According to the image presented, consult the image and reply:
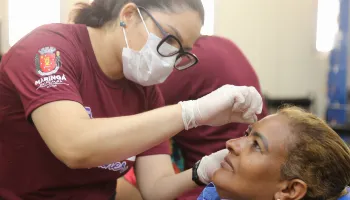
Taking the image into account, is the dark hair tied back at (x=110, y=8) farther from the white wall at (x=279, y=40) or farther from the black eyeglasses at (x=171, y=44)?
the white wall at (x=279, y=40)

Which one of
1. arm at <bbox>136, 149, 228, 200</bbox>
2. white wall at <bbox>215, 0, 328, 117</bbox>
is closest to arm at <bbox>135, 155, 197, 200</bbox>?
arm at <bbox>136, 149, 228, 200</bbox>

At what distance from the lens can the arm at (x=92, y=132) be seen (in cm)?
→ 110

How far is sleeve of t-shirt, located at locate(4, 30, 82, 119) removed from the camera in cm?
114

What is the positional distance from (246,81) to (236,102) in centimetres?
54

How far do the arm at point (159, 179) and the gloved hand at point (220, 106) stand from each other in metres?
0.30

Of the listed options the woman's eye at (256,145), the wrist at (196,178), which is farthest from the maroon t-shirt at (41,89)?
the woman's eye at (256,145)

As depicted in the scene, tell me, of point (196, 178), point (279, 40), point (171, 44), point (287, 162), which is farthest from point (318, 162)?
point (279, 40)

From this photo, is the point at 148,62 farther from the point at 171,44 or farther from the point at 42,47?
the point at 42,47

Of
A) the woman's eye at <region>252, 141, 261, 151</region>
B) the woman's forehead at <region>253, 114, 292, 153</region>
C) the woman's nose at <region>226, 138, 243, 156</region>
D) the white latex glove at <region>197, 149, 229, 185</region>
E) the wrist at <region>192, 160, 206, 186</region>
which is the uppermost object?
the woman's forehead at <region>253, 114, 292, 153</region>

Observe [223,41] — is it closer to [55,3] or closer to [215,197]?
[215,197]

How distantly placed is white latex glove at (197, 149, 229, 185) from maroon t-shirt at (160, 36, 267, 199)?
0.31 metres

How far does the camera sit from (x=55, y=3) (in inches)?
192

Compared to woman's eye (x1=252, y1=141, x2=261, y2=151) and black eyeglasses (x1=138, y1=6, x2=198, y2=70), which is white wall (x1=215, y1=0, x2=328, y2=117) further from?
woman's eye (x1=252, y1=141, x2=261, y2=151)

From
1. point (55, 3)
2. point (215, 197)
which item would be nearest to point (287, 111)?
point (215, 197)
